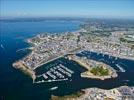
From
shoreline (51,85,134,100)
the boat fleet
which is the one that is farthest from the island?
shoreline (51,85,134,100)

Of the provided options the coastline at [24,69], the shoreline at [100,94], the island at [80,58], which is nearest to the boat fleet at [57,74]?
the island at [80,58]

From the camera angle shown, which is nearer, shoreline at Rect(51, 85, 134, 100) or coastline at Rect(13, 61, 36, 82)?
shoreline at Rect(51, 85, 134, 100)

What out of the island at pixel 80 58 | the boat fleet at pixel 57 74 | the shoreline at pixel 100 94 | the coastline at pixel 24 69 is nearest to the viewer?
the shoreline at pixel 100 94

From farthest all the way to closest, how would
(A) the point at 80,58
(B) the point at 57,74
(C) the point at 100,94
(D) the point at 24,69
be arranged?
(A) the point at 80,58
(D) the point at 24,69
(B) the point at 57,74
(C) the point at 100,94

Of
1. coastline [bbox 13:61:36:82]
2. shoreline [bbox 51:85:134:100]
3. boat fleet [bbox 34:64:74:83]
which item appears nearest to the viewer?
shoreline [bbox 51:85:134:100]

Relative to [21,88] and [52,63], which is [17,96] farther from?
[52,63]

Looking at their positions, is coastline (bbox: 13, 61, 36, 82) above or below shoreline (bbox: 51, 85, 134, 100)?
above

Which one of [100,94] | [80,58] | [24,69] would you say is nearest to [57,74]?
[24,69]

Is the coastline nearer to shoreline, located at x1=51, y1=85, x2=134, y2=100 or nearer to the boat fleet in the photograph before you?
the boat fleet

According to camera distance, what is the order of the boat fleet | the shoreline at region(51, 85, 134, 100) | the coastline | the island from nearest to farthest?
1. the shoreline at region(51, 85, 134, 100)
2. the boat fleet
3. the coastline
4. the island

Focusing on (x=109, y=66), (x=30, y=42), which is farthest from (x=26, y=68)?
(x=30, y=42)

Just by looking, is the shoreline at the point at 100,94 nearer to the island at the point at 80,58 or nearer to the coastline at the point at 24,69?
the island at the point at 80,58

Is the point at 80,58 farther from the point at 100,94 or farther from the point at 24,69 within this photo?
the point at 100,94
